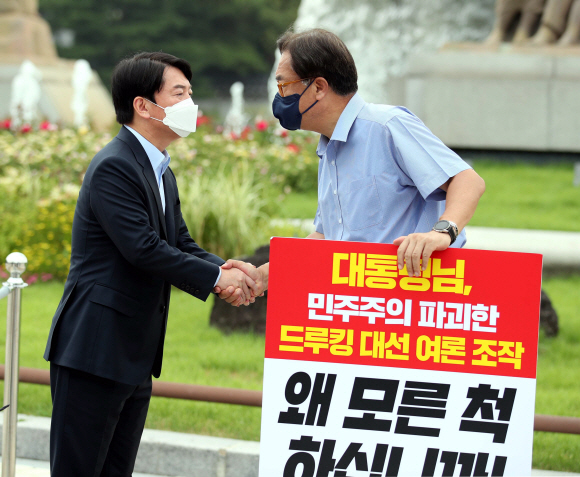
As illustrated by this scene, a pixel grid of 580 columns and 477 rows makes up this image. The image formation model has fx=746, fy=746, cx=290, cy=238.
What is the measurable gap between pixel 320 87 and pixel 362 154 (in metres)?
0.30

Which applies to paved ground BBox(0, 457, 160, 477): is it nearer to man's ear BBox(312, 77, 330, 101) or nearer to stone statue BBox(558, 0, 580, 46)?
man's ear BBox(312, 77, 330, 101)

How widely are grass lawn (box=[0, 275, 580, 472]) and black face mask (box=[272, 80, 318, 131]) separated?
2161 millimetres

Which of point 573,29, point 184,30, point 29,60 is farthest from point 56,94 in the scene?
point 184,30

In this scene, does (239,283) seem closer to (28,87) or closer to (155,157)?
(155,157)

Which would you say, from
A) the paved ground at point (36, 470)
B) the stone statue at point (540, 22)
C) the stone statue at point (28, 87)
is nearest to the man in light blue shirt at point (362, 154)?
the paved ground at point (36, 470)

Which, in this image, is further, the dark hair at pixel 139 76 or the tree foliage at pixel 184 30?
the tree foliage at pixel 184 30

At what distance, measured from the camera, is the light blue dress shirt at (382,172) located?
2.62 metres

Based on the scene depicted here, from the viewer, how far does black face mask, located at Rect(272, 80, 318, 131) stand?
9.12 ft

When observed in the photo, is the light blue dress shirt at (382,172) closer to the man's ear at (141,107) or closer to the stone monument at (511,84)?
the man's ear at (141,107)

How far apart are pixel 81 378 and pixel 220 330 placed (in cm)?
355

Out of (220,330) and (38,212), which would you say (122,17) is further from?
(220,330)

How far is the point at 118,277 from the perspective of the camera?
9.02ft

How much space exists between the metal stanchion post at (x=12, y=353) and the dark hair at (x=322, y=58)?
154 centimetres

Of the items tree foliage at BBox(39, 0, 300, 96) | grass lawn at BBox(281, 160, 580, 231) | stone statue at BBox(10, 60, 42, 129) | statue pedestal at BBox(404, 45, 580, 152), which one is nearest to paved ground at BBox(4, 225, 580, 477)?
grass lawn at BBox(281, 160, 580, 231)
